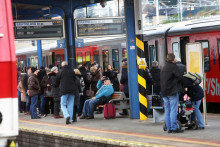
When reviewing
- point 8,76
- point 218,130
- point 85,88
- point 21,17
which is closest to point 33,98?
point 85,88

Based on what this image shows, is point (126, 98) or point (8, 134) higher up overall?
point (8, 134)

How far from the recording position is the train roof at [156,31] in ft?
65.2

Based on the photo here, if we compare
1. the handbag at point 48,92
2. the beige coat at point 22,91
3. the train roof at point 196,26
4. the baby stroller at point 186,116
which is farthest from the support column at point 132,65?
the beige coat at point 22,91

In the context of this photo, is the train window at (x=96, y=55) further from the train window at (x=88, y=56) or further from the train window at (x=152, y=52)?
the train window at (x=152, y=52)

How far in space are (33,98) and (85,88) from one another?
5.32ft

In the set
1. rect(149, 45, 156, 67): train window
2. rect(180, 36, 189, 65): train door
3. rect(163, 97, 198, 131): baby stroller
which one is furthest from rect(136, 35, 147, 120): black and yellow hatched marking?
rect(149, 45, 156, 67): train window

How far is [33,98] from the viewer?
16500 millimetres

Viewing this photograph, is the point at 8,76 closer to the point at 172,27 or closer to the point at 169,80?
the point at 169,80

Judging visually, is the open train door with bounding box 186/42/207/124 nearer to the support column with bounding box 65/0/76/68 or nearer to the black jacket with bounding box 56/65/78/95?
the black jacket with bounding box 56/65/78/95

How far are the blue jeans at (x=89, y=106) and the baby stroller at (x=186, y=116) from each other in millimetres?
3650

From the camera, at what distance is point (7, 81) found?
5273 mm

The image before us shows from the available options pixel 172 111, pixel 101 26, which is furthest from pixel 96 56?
pixel 172 111

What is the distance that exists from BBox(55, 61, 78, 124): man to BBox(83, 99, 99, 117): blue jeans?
889 mm

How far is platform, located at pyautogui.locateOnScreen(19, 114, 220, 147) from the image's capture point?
945 centimetres
